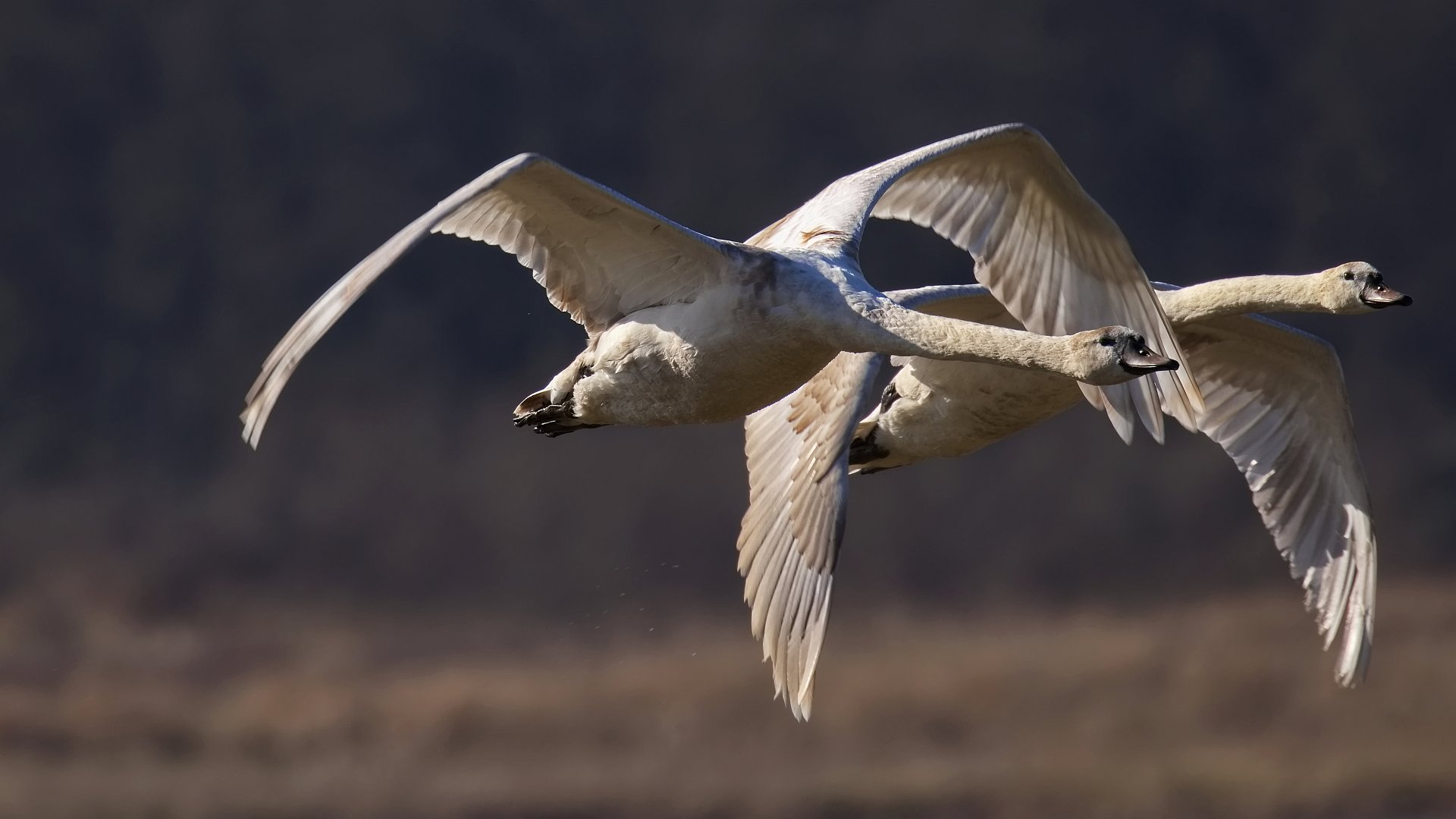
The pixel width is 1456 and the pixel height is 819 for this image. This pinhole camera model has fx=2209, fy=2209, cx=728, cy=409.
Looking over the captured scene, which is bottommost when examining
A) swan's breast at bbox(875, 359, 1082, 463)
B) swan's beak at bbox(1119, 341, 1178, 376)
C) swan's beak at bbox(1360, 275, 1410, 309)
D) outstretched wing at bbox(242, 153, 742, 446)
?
swan's beak at bbox(1119, 341, 1178, 376)

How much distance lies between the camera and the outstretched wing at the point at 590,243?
5988mm

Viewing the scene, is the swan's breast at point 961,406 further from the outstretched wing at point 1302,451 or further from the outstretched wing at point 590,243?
the outstretched wing at point 590,243

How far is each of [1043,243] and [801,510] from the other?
4.02ft

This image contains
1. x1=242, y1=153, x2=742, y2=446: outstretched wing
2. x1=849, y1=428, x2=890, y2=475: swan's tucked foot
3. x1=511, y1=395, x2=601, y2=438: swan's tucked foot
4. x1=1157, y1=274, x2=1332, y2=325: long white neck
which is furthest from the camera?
x1=849, y1=428, x2=890, y2=475: swan's tucked foot

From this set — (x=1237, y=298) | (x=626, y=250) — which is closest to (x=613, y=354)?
(x=626, y=250)

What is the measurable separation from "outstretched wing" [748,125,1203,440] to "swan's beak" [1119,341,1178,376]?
148 centimetres

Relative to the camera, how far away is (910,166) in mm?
6785

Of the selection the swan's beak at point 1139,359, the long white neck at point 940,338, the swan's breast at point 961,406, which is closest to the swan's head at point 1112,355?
the swan's beak at point 1139,359

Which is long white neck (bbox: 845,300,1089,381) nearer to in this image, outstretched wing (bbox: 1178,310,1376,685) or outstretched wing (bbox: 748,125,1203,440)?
outstretched wing (bbox: 748,125,1203,440)

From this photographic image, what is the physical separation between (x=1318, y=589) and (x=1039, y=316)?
1733 millimetres

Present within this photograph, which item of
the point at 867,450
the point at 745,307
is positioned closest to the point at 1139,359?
the point at 745,307

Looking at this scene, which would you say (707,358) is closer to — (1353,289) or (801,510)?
(801,510)

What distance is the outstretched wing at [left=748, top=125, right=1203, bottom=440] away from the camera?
7078 millimetres

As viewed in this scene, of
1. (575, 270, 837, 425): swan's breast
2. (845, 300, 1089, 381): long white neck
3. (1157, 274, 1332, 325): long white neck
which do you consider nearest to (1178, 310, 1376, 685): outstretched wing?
(1157, 274, 1332, 325): long white neck
